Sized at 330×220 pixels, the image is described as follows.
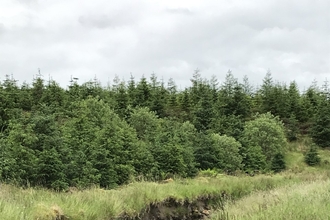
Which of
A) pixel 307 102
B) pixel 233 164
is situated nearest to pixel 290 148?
pixel 307 102

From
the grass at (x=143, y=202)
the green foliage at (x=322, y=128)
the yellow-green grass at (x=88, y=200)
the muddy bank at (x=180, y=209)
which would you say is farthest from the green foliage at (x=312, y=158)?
the muddy bank at (x=180, y=209)

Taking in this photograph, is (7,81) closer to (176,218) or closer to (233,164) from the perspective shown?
(233,164)

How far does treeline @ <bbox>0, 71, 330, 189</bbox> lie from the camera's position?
1628cm

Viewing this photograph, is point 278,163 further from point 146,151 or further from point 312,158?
point 146,151

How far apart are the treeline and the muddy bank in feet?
12.9

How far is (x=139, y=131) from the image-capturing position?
140 feet

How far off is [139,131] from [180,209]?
27364 millimetres

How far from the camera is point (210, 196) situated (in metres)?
17.5

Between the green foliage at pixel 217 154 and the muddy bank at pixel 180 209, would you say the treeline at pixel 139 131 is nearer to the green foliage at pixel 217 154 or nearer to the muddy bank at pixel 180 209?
the green foliage at pixel 217 154

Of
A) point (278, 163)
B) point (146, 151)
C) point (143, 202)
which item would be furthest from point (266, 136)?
point (143, 202)

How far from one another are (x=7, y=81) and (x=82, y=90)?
33.4 feet

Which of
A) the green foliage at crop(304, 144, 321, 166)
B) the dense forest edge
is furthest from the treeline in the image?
the green foliage at crop(304, 144, 321, 166)

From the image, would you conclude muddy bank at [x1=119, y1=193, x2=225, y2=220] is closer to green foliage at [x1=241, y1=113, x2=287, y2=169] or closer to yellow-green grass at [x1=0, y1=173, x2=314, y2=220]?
yellow-green grass at [x1=0, y1=173, x2=314, y2=220]

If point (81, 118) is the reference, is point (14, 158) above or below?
below
